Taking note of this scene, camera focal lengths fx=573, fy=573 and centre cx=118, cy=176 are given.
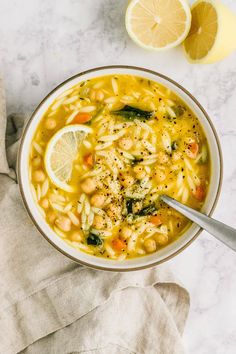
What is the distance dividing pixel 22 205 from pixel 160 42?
3.85 feet

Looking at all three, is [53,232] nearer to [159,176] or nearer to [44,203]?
[44,203]

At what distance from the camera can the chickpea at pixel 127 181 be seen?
9.95 ft

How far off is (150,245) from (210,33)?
3.84ft

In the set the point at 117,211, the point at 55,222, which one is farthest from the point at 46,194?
the point at 117,211

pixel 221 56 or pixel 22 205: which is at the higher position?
pixel 221 56

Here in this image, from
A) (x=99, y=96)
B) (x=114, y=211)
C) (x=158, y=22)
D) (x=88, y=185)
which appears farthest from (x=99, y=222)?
(x=158, y=22)

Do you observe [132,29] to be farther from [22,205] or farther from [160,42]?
[22,205]

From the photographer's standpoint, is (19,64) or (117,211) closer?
(117,211)

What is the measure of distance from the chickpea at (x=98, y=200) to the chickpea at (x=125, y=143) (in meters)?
0.28

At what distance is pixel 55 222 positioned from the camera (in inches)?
121

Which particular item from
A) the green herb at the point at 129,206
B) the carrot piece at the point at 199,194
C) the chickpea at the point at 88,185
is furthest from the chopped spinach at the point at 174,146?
the chickpea at the point at 88,185

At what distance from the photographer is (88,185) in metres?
3.00

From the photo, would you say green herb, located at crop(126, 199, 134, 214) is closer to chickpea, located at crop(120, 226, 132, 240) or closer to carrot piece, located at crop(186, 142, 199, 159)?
chickpea, located at crop(120, 226, 132, 240)

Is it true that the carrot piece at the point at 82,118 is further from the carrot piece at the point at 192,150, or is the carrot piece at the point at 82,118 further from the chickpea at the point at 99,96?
the carrot piece at the point at 192,150
